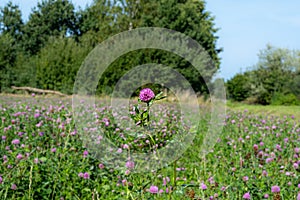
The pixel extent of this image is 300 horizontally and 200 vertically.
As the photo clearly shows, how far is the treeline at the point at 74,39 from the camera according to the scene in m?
16.6

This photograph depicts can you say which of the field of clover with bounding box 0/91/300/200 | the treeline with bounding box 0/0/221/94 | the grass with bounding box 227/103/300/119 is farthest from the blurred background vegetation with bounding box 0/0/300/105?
the field of clover with bounding box 0/91/300/200

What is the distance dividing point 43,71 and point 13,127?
13.1m

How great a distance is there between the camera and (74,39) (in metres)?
22.1

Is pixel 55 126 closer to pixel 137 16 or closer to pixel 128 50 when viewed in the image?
pixel 128 50

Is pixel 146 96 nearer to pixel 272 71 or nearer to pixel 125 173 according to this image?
pixel 125 173

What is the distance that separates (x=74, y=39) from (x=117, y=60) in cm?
736

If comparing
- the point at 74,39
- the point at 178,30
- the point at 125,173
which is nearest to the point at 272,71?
the point at 178,30

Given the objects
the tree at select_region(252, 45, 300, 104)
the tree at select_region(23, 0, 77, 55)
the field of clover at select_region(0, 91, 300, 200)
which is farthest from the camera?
the tree at select_region(23, 0, 77, 55)

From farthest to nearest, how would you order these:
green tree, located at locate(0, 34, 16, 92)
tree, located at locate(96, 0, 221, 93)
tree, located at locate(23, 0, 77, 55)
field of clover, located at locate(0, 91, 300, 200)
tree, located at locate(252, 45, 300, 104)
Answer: tree, located at locate(23, 0, 77, 55) < tree, located at locate(252, 45, 300, 104) < green tree, located at locate(0, 34, 16, 92) < tree, located at locate(96, 0, 221, 93) < field of clover, located at locate(0, 91, 300, 200)

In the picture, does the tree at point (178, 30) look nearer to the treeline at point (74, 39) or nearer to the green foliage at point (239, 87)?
the treeline at point (74, 39)

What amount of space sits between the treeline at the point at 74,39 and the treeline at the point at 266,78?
3.58m

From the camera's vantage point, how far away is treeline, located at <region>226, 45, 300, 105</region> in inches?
983

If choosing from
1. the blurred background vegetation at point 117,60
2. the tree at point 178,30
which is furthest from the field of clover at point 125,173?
the tree at point 178,30

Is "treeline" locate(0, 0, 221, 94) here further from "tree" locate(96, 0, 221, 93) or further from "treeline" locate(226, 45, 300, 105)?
"treeline" locate(226, 45, 300, 105)
